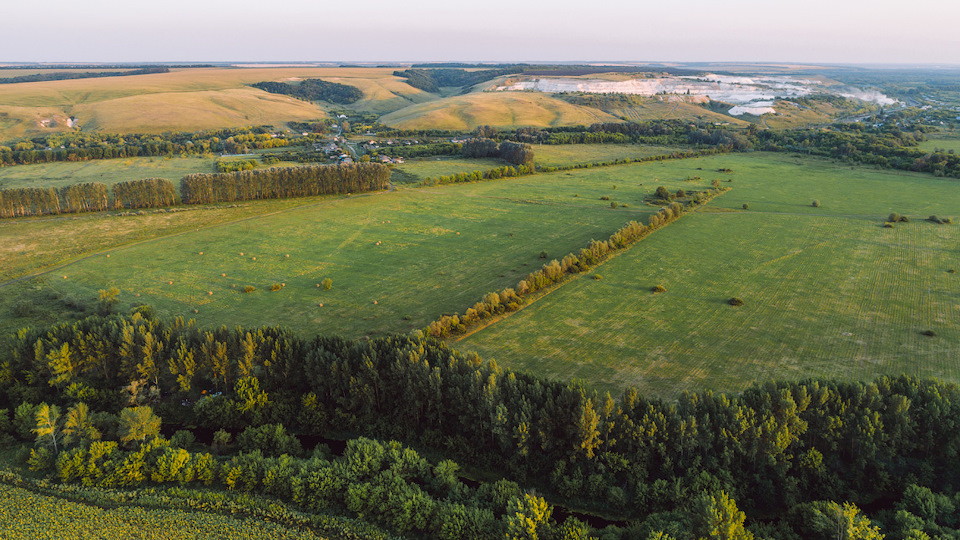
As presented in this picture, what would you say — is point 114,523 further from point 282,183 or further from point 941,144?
point 941,144

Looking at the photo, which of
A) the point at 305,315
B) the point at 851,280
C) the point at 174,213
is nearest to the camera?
the point at 305,315

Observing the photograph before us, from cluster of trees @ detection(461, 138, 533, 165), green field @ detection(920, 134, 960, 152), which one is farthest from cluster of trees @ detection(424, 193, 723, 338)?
green field @ detection(920, 134, 960, 152)

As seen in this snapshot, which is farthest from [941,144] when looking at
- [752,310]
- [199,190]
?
[199,190]

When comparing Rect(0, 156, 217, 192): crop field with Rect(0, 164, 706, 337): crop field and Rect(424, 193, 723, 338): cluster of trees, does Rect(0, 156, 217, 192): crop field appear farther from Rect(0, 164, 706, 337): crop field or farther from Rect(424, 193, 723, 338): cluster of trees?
Rect(424, 193, 723, 338): cluster of trees

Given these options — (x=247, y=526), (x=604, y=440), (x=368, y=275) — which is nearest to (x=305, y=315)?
(x=368, y=275)

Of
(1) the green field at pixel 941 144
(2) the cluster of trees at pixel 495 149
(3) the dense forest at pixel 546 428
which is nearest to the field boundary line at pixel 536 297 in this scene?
(3) the dense forest at pixel 546 428

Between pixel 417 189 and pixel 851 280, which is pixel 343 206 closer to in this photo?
pixel 417 189
